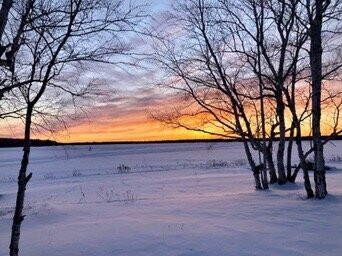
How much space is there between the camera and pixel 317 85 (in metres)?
10.8

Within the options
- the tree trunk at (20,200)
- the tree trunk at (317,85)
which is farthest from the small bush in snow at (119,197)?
the tree trunk at (20,200)

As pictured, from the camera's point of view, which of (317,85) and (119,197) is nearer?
(317,85)

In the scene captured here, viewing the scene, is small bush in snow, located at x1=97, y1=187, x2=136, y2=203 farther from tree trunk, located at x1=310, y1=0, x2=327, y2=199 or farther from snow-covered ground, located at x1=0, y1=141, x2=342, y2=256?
tree trunk, located at x1=310, y1=0, x2=327, y2=199

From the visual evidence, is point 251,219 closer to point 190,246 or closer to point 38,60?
point 190,246

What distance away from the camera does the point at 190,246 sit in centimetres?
651

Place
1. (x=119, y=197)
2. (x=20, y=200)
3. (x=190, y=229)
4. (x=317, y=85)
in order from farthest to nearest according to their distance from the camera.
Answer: (x=119, y=197), (x=317, y=85), (x=190, y=229), (x=20, y=200)

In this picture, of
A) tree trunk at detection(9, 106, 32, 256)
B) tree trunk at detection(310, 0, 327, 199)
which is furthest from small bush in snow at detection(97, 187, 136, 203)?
tree trunk at detection(9, 106, 32, 256)

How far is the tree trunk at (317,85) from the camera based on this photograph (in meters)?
10.7

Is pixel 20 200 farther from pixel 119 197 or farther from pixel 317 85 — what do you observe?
pixel 119 197

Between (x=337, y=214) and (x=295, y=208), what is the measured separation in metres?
1.09

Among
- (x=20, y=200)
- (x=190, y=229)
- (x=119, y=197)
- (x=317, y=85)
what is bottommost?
(x=119, y=197)

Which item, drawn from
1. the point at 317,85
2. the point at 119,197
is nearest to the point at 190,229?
the point at 317,85

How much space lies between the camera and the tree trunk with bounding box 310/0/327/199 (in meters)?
10.7

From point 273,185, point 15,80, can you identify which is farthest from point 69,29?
point 273,185
